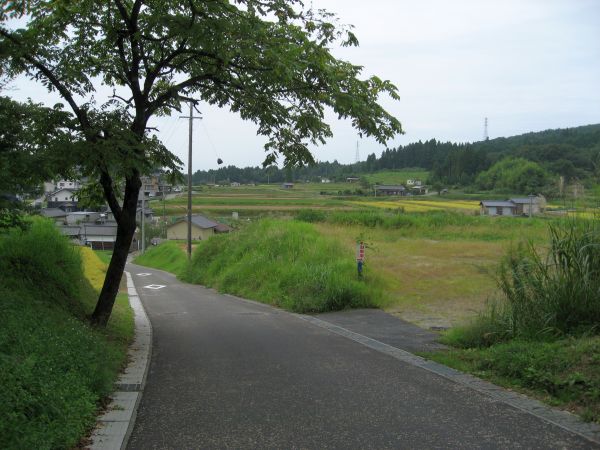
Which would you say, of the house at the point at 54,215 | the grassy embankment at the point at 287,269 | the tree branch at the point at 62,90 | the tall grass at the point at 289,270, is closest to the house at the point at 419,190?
the house at the point at 54,215

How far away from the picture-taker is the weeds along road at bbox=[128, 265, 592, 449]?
15.7ft

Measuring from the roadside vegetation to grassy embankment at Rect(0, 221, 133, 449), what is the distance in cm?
449

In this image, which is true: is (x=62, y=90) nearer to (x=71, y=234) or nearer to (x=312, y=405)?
(x=312, y=405)

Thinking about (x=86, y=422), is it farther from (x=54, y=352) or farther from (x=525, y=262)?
(x=525, y=262)

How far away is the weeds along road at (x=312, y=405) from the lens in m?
4.78

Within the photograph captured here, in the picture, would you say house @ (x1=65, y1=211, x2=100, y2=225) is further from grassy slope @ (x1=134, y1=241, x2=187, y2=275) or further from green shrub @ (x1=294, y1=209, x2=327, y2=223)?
green shrub @ (x1=294, y1=209, x2=327, y2=223)

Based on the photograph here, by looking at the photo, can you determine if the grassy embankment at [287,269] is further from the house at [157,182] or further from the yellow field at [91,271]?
the yellow field at [91,271]

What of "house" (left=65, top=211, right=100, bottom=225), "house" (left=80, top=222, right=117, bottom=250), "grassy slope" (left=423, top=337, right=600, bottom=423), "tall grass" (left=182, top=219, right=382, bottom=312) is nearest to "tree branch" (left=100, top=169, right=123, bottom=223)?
"grassy slope" (left=423, top=337, right=600, bottom=423)

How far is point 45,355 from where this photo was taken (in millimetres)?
5414

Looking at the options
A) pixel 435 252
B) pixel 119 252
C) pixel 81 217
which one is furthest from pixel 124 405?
pixel 81 217

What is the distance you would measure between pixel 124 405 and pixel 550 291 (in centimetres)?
560

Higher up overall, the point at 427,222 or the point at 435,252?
the point at 427,222

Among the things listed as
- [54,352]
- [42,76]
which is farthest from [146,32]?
[54,352]

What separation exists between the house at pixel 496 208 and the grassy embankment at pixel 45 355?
3163 cm
